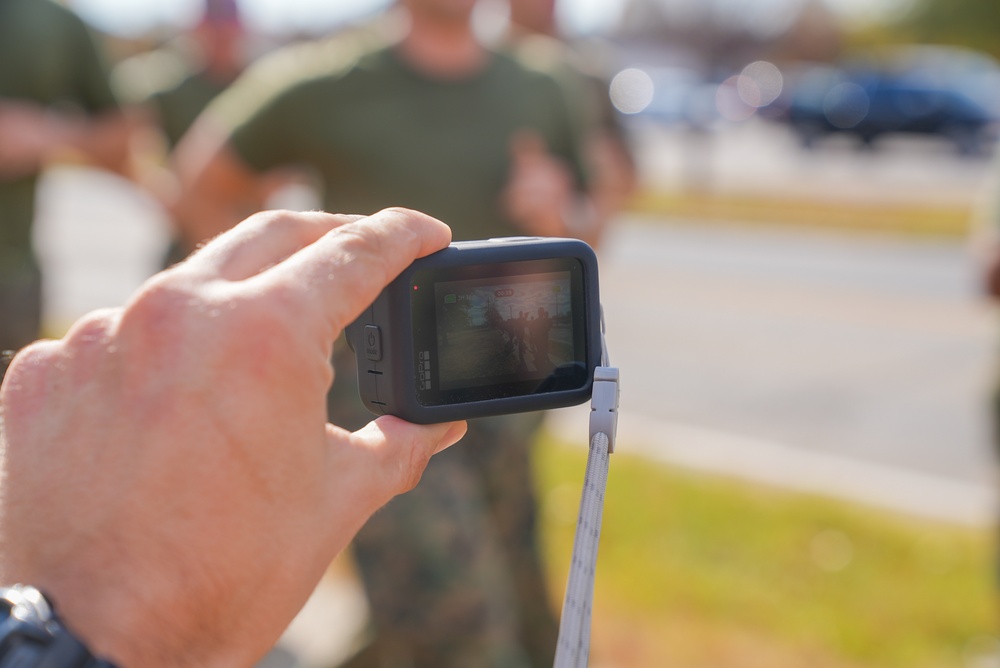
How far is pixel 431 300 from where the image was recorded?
115 cm

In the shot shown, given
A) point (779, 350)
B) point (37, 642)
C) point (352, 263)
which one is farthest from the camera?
point (779, 350)

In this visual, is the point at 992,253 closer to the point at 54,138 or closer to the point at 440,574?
the point at 440,574

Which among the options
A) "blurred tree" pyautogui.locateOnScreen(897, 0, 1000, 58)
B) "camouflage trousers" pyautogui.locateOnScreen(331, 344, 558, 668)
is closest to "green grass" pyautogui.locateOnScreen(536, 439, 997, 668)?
"camouflage trousers" pyautogui.locateOnScreen(331, 344, 558, 668)

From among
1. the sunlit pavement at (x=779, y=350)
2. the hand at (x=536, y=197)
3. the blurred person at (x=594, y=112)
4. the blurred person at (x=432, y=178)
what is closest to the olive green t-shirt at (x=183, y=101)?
the sunlit pavement at (x=779, y=350)

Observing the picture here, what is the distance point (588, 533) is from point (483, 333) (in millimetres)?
272

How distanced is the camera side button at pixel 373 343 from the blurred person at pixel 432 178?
1.43m

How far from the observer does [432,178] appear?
286 centimetres

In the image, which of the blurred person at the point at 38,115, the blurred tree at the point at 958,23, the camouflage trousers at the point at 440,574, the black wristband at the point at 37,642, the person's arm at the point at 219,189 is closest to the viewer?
the black wristband at the point at 37,642

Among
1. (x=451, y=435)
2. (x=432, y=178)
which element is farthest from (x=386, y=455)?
(x=432, y=178)

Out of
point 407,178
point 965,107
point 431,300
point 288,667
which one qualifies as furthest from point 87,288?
point 965,107

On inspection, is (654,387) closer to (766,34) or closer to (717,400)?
(717,400)

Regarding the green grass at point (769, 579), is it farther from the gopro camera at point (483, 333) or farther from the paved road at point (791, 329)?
the gopro camera at point (483, 333)

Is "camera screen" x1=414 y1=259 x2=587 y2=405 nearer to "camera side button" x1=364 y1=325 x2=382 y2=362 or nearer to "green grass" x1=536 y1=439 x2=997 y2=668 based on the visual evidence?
"camera side button" x1=364 y1=325 x2=382 y2=362

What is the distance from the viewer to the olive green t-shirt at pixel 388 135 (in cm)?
283
